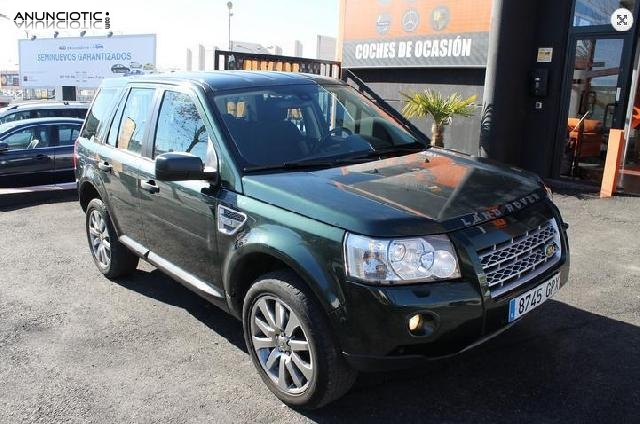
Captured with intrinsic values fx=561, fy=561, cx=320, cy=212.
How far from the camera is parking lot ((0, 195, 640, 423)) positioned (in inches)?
124

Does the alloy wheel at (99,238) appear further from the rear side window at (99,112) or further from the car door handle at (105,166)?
the rear side window at (99,112)

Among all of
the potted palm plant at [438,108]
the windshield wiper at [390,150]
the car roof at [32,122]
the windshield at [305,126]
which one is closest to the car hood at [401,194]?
the windshield wiper at [390,150]

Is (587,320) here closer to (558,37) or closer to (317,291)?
(317,291)

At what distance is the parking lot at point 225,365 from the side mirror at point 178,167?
1280 mm

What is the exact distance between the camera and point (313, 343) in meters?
2.86

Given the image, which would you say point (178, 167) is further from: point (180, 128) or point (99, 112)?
point (99, 112)

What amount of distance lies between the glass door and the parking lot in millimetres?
4487

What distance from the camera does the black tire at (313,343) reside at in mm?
2844

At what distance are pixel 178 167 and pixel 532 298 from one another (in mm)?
2120

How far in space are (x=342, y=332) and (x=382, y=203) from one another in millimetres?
674

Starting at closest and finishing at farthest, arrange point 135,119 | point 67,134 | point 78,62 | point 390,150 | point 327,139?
point 327,139 → point 390,150 → point 135,119 → point 67,134 → point 78,62

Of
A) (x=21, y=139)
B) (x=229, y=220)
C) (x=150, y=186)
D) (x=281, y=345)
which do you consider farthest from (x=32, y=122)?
(x=281, y=345)

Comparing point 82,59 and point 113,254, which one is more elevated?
point 82,59

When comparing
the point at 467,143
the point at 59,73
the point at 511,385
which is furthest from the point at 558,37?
the point at 59,73
